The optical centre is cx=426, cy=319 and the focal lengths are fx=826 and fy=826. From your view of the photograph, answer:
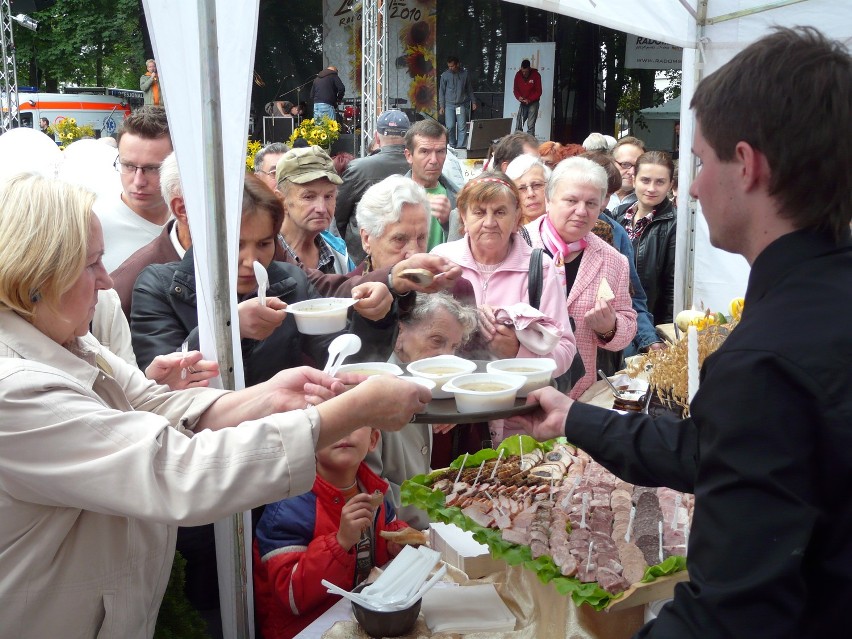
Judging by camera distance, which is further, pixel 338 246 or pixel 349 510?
pixel 338 246

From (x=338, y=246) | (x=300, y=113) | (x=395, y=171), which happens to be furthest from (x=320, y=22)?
(x=338, y=246)

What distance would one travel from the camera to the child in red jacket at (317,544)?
2.60 m

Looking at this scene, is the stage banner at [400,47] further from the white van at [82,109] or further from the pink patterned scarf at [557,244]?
the pink patterned scarf at [557,244]

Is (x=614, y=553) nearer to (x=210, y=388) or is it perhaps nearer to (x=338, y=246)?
(x=210, y=388)

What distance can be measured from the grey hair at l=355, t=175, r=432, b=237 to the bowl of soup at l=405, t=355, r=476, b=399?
1.43 meters

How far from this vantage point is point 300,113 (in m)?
18.9

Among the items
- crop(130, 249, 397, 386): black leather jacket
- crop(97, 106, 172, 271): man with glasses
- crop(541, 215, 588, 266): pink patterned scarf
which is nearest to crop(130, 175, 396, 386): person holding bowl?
crop(130, 249, 397, 386): black leather jacket

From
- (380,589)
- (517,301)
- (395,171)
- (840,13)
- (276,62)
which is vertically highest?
(276,62)

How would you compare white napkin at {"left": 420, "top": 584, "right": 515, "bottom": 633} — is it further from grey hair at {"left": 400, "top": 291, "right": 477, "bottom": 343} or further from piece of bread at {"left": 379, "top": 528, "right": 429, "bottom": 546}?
grey hair at {"left": 400, "top": 291, "right": 477, "bottom": 343}

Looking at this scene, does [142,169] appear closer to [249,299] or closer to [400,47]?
[249,299]

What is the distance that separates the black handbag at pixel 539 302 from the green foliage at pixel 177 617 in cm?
190

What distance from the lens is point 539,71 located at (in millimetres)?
19609

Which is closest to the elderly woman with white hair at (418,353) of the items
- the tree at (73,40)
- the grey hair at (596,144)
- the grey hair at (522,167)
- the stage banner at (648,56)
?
the grey hair at (522,167)

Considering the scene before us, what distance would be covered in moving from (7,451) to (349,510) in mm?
1195
